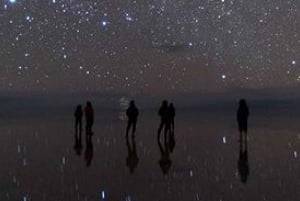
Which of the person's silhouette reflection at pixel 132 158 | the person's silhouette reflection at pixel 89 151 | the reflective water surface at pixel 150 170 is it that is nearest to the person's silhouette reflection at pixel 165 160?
the reflective water surface at pixel 150 170

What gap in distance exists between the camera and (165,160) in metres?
17.3

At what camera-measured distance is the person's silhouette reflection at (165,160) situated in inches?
611

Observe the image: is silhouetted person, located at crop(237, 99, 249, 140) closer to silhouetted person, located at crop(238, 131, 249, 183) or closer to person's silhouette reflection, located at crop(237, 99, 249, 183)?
person's silhouette reflection, located at crop(237, 99, 249, 183)

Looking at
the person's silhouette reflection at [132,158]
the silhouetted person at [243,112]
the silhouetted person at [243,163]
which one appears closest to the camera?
the silhouetted person at [243,163]

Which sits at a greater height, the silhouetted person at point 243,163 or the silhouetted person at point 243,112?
the silhouetted person at point 243,112

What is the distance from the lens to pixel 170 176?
46.7 ft

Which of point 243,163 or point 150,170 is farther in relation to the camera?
point 243,163

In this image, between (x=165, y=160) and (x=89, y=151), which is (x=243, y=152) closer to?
(x=165, y=160)

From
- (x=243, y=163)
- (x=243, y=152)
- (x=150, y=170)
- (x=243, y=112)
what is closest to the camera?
(x=150, y=170)

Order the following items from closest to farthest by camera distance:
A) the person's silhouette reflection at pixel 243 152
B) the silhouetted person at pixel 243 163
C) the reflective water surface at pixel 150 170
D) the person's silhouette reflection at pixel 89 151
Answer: the reflective water surface at pixel 150 170, the silhouetted person at pixel 243 163, the person's silhouette reflection at pixel 243 152, the person's silhouette reflection at pixel 89 151

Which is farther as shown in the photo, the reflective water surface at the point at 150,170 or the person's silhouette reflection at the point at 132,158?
the person's silhouette reflection at the point at 132,158

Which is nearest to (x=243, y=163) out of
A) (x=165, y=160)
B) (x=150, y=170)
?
(x=165, y=160)

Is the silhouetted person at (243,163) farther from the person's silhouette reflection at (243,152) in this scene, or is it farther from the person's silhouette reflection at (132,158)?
the person's silhouette reflection at (132,158)

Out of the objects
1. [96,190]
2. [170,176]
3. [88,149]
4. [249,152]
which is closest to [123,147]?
[88,149]
